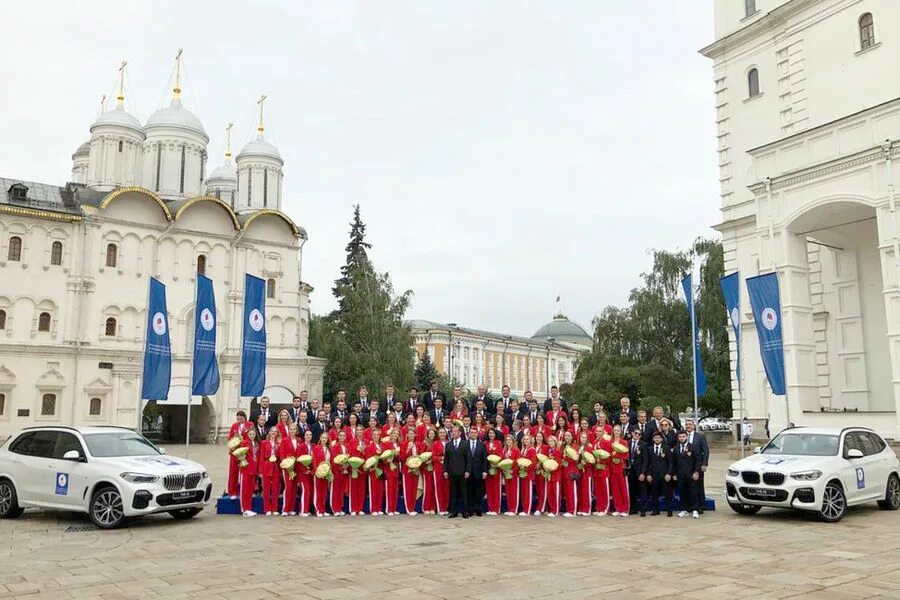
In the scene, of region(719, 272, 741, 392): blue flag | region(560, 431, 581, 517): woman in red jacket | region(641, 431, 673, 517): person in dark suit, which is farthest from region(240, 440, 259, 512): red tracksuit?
region(719, 272, 741, 392): blue flag

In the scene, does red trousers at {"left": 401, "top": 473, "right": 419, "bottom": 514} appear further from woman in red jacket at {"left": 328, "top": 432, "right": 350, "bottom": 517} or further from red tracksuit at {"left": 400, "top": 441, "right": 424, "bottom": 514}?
woman in red jacket at {"left": 328, "top": 432, "right": 350, "bottom": 517}

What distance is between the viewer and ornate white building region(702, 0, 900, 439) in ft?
66.6

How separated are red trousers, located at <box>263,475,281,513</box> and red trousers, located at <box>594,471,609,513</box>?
5668 millimetres

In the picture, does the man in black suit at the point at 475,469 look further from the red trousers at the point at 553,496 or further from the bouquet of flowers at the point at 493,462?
the red trousers at the point at 553,496

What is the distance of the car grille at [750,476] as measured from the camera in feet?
39.8

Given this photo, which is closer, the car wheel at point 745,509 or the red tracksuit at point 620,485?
the car wheel at point 745,509

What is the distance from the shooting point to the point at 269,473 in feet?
42.8

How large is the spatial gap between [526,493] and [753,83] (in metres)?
22.0

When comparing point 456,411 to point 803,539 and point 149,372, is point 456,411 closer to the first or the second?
point 803,539

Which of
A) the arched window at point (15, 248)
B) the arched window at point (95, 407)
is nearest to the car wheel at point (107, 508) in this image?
the arched window at point (95, 407)

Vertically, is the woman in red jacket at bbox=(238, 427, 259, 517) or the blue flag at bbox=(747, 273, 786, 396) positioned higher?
the blue flag at bbox=(747, 273, 786, 396)

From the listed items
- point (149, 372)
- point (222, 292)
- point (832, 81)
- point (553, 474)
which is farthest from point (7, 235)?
point (832, 81)

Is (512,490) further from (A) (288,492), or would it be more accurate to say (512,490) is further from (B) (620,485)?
(A) (288,492)

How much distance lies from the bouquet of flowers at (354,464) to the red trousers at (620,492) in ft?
14.6
